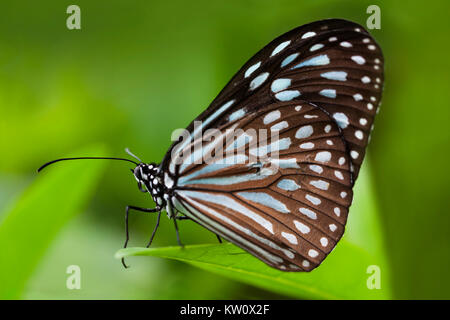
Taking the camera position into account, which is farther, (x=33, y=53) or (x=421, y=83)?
(x=33, y=53)

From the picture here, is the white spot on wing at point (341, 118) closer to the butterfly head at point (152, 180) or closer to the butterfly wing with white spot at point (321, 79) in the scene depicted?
the butterfly wing with white spot at point (321, 79)

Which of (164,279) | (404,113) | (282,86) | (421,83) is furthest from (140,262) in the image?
(421,83)

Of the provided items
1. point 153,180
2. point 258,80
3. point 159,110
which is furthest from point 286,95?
point 159,110

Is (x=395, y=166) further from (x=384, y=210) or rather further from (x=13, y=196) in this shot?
(x=13, y=196)

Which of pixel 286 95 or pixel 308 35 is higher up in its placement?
pixel 308 35

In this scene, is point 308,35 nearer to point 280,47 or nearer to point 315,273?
point 280,47

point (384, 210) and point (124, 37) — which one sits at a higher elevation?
point (124, 37)

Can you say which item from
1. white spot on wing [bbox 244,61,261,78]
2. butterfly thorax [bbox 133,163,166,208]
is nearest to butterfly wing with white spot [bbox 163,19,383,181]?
white spot on wing [bbox 244,61,261,78]

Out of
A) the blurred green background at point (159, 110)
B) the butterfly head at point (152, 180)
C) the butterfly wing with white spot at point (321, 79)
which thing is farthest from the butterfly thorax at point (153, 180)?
the blurred green background at point (159, 110)
